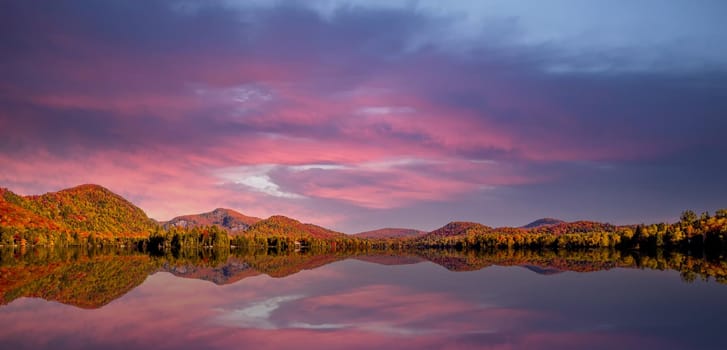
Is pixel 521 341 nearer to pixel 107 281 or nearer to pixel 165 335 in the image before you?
pixel 165 335

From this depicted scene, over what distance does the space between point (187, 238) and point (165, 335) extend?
580ft

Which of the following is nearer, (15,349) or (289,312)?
(15,349)

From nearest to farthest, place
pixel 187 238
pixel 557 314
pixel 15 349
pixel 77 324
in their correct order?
pixel 15 349 → pixel 77 324 → pixel 557 314 → pixel 187 238

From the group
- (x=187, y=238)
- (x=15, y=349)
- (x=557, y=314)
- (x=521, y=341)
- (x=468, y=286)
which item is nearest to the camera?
(x=15, y=349)

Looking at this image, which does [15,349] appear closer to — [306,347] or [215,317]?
[215,317]

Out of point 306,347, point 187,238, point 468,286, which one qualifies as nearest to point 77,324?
point 306,347

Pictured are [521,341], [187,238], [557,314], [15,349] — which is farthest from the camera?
[187,238]

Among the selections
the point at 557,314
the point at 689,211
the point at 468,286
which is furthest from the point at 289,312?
the point at 689,211

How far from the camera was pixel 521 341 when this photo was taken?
16.5 meters

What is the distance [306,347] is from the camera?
50.4 ft

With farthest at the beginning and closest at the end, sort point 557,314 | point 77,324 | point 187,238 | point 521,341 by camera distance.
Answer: point 187,238
point 557,314
point 77,324
point 521,341

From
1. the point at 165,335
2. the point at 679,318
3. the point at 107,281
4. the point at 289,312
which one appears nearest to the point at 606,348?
the point at 679,318

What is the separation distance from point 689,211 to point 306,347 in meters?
212

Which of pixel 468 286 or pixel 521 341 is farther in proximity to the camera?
pixel 468 286
